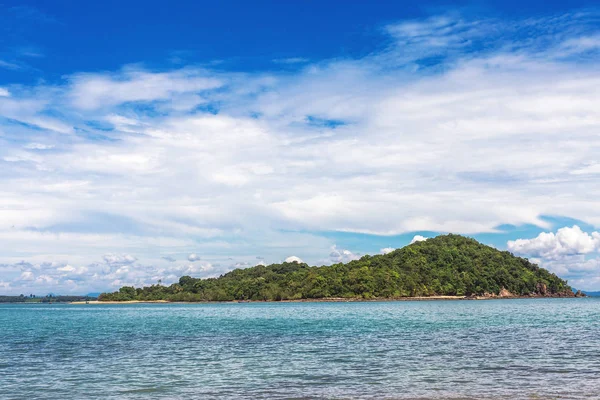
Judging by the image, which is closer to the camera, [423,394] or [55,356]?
[423,394]

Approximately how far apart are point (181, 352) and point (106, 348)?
8.65m

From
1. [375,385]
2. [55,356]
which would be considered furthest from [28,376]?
[375,385]

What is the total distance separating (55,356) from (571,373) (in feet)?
115

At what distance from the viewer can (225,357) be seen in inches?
1533

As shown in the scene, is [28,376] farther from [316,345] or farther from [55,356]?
[316,345]

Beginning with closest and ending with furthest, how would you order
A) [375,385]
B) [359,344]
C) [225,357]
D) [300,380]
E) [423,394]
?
1. [423,394]
2. [375,385]
3. [300,380]
4. [225,357]
5. [359,344]

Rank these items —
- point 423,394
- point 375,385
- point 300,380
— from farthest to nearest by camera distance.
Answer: point 300,380 → point 375,385 → point 423,394

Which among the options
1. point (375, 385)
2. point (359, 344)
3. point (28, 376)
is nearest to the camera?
point (375, 385)

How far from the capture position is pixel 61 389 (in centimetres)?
2761

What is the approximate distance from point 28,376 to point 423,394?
72.9 ft

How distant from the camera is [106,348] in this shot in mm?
47375

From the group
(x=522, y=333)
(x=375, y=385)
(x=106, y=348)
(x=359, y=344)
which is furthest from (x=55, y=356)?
(x=522, y=333)

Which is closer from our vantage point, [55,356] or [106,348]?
[55,356]

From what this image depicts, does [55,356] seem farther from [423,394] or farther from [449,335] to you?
[449,335]
